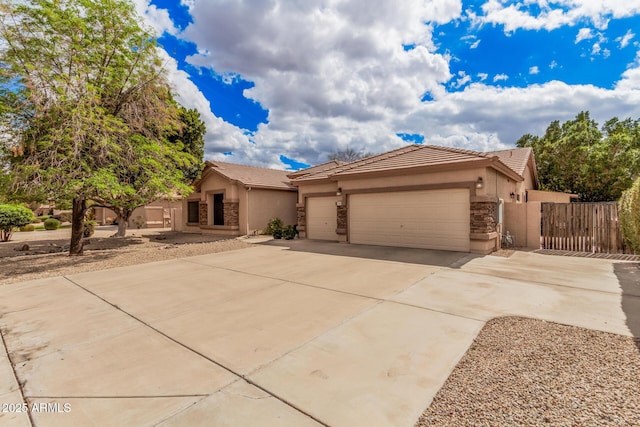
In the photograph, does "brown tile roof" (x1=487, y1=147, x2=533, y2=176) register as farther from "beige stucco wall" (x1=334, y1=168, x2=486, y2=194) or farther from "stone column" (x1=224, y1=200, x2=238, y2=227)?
"stone column" (x1=224, y1=200, x2=238, y2=227)

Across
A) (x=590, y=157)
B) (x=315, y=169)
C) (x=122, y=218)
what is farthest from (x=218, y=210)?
(x=590, y=157)

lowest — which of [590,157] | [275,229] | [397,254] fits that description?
[397,254]

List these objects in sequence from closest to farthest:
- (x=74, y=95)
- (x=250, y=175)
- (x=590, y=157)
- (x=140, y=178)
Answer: (x=74, y=95)
(x=140, y=178)
(x=250, y=175)
(x=590, y=157)

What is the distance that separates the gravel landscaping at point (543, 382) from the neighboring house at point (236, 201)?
51.2 ft

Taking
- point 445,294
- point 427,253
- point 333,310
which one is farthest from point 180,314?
point 427,253

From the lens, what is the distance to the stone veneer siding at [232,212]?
18.2 m

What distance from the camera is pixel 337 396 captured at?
2834 millimetres

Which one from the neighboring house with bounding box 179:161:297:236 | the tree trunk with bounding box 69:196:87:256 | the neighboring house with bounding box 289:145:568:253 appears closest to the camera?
the neighboring house with bounding box 289:145:568:253

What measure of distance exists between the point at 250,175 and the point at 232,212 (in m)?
3.08

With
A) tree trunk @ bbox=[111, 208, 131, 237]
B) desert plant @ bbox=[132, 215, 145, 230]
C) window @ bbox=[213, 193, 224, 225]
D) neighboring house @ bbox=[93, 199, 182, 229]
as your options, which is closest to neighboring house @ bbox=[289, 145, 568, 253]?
window @ bbox=[213, 193, 224, 225]

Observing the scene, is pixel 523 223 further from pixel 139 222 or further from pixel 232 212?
pixel 139 222

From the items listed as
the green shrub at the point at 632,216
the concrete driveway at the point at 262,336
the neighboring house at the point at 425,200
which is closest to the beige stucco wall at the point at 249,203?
the neighboring house at the point at 425,200

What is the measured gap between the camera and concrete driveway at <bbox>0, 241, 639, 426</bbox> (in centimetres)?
275

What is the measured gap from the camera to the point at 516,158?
17.1 m
